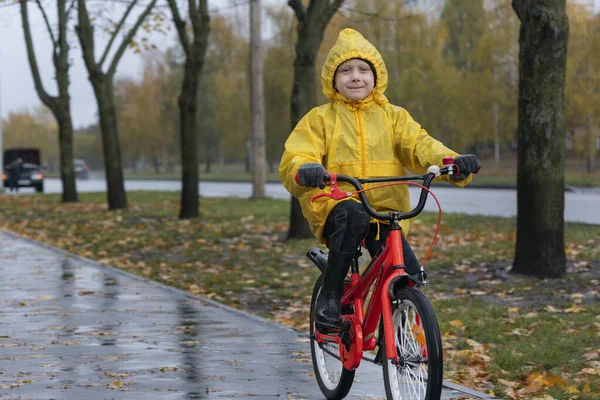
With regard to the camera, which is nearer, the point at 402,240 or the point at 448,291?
the point at 402,240

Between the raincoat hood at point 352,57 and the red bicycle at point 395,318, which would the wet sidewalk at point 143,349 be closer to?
the red bicycle at point 395,318

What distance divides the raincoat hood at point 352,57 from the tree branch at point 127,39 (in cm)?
2207

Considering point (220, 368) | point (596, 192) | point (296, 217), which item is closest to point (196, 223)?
point (296, 217)

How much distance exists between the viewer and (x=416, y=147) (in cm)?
530

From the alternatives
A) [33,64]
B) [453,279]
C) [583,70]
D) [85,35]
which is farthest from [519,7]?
[583,70]

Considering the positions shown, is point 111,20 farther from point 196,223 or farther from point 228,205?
point 196,223

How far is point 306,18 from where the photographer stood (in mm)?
15016

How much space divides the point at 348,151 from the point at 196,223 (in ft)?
48.7

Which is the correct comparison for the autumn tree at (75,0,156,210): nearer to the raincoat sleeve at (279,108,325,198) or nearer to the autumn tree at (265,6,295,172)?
the raincoat sleeve at (279,108,325,198)

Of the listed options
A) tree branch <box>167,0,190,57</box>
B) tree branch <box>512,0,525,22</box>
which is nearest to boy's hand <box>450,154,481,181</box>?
tree branch <box>512,0,525,22</box>

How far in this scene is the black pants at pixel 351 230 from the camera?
16.5 feet

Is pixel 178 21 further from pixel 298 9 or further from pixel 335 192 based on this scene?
pixel 335 192

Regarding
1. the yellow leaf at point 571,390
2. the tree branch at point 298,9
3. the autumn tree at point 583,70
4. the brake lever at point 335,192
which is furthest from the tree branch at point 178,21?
the autumn tree at point 583,70

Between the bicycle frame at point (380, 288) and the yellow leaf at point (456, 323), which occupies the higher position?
the bicycle frame at point (380, 288)
